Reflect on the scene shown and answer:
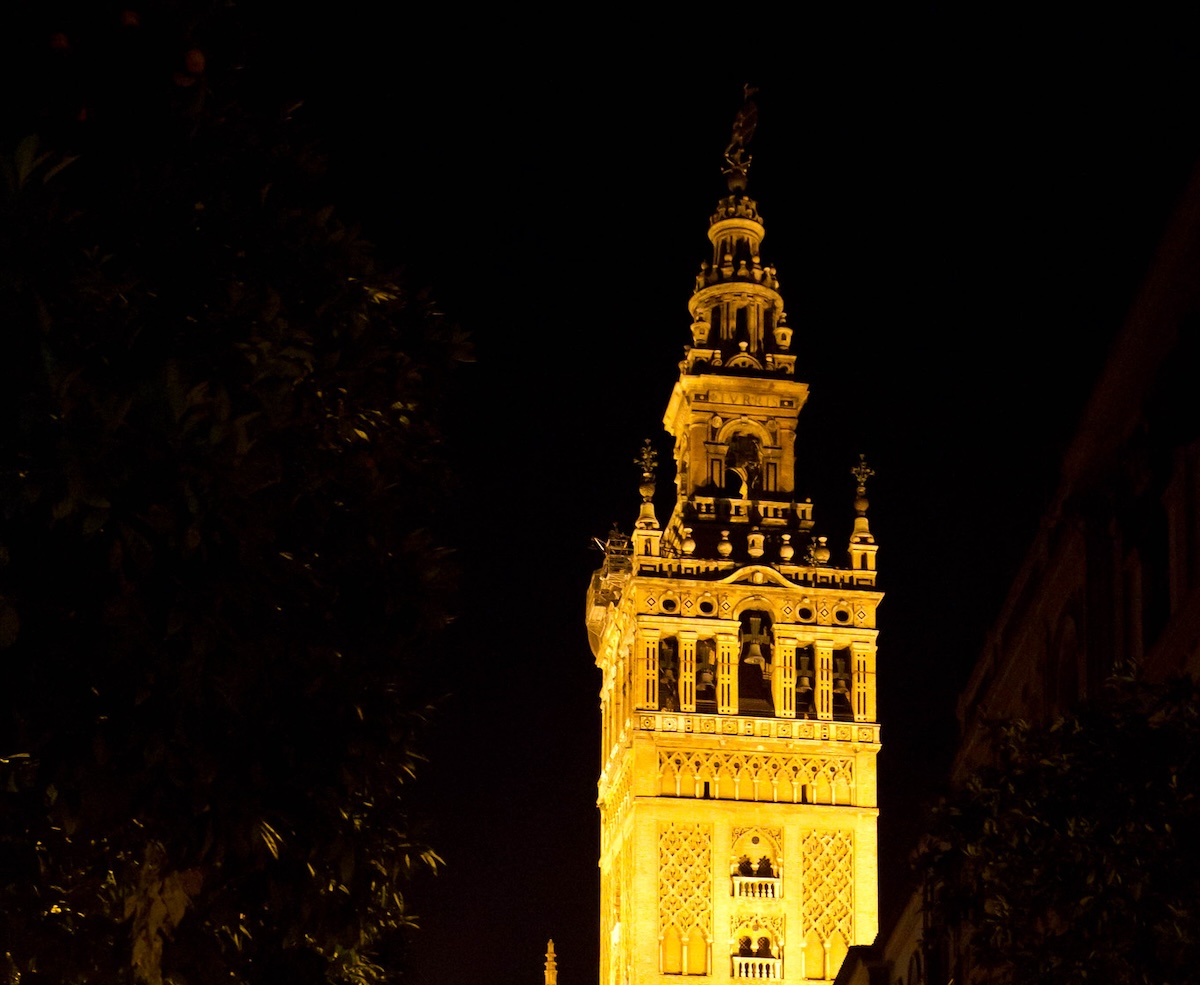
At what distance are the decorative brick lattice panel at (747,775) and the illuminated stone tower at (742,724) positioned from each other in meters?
0.04

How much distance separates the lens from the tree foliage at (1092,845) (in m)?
20.4

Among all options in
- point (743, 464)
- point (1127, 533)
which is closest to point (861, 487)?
point (743, 464)

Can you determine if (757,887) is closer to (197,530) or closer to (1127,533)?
(1127,533)

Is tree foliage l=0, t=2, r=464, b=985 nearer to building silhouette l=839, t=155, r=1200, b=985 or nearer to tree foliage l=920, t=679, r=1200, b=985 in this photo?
tree foliage l=920, t=679, r=1200, b=985

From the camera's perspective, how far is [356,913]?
17.0 metres

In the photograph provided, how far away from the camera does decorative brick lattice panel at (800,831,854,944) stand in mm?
74438

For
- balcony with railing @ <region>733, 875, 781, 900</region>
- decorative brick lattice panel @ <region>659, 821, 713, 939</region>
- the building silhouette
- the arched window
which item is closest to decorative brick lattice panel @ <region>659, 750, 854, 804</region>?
decorative brick lattice panel @ <region>659, 821, 713, 939</region>

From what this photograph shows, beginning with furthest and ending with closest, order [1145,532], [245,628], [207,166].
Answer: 1. [1145,532]
2. [207,166]
3. [245,628]

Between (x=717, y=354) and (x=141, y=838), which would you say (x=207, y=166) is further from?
(x=717, y=354)

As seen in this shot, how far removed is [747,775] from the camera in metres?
74.8

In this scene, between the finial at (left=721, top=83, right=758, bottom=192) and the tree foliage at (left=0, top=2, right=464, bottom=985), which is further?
the finial at (left=721, top=83, right=758, bottom=192)

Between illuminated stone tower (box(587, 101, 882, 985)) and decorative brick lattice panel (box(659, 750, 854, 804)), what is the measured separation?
4cm

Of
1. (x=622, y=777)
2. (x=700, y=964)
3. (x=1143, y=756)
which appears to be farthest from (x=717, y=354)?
(x=1143, y=756)

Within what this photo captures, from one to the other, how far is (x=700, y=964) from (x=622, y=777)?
233 inches
